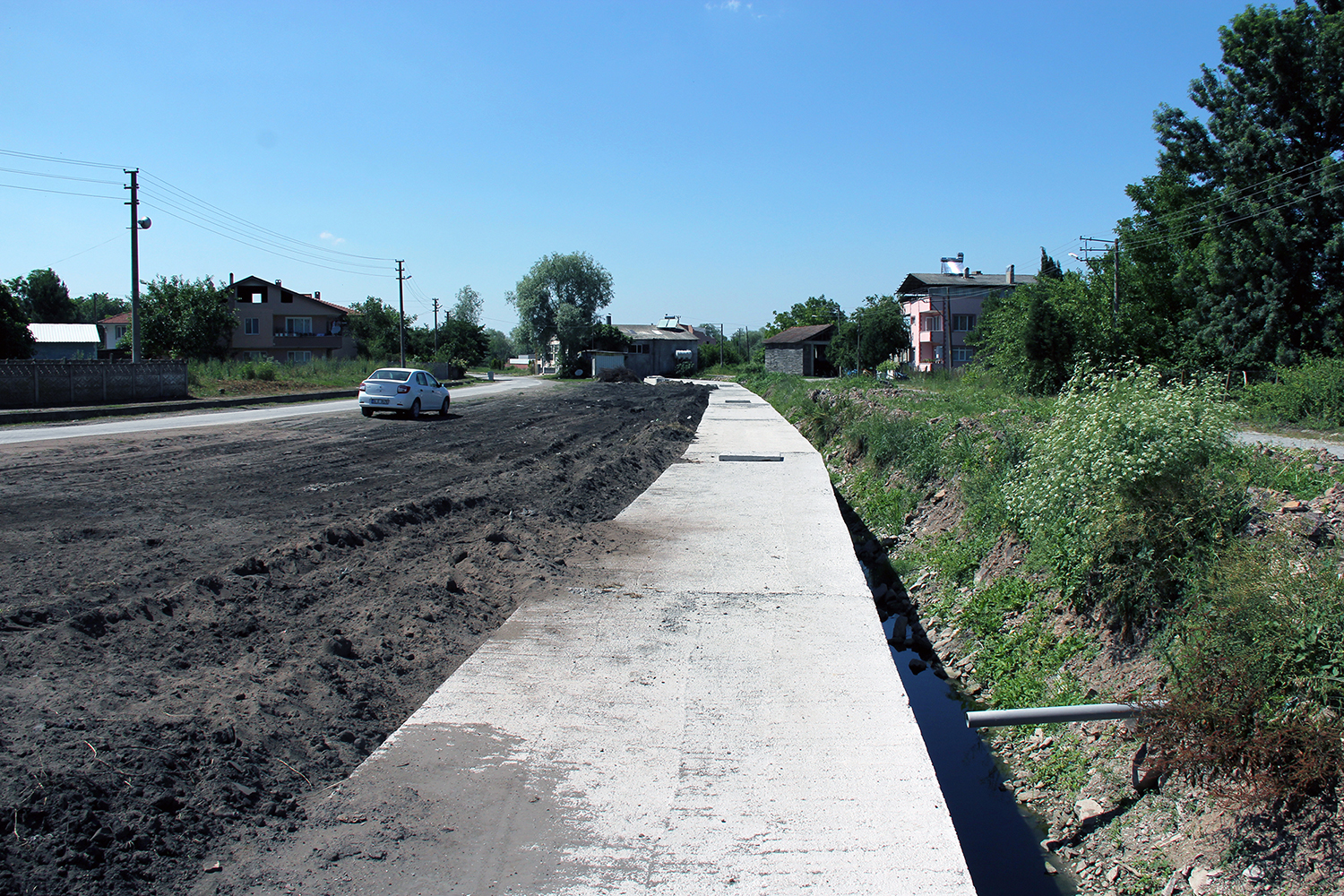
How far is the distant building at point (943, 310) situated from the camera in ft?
233

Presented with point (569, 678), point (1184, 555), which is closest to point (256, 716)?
point (569, 678)

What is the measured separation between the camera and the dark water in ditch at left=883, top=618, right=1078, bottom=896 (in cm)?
508

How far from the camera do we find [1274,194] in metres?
32.4

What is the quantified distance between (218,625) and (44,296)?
122 meters

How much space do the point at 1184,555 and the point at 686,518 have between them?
19.1 ft

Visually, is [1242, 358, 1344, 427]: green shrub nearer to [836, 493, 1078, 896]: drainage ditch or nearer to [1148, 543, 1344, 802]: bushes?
[836, 493, 1078, 896]: drainage ditch

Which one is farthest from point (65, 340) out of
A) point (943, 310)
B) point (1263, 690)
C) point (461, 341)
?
point (1263, 690)

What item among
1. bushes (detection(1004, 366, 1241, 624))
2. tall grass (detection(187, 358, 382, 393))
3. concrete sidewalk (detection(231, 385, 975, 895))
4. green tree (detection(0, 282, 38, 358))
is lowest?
concrete sidewalk (detection(231, 385, 975, 895))

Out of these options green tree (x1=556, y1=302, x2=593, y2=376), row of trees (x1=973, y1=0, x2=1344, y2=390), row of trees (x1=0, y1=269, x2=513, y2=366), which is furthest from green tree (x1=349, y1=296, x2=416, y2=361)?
row of trees (x1=973, y1=0, x2=1344, y2=390)

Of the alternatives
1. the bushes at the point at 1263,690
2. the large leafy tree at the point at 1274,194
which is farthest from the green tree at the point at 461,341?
the bushes at the point at 1263,690

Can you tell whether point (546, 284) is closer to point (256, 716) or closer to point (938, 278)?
point (938, 278)

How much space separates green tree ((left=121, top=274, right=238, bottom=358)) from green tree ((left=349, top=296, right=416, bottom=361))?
17851 mm

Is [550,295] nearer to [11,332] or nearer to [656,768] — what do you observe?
[11,332]

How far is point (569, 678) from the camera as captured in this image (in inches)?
217
